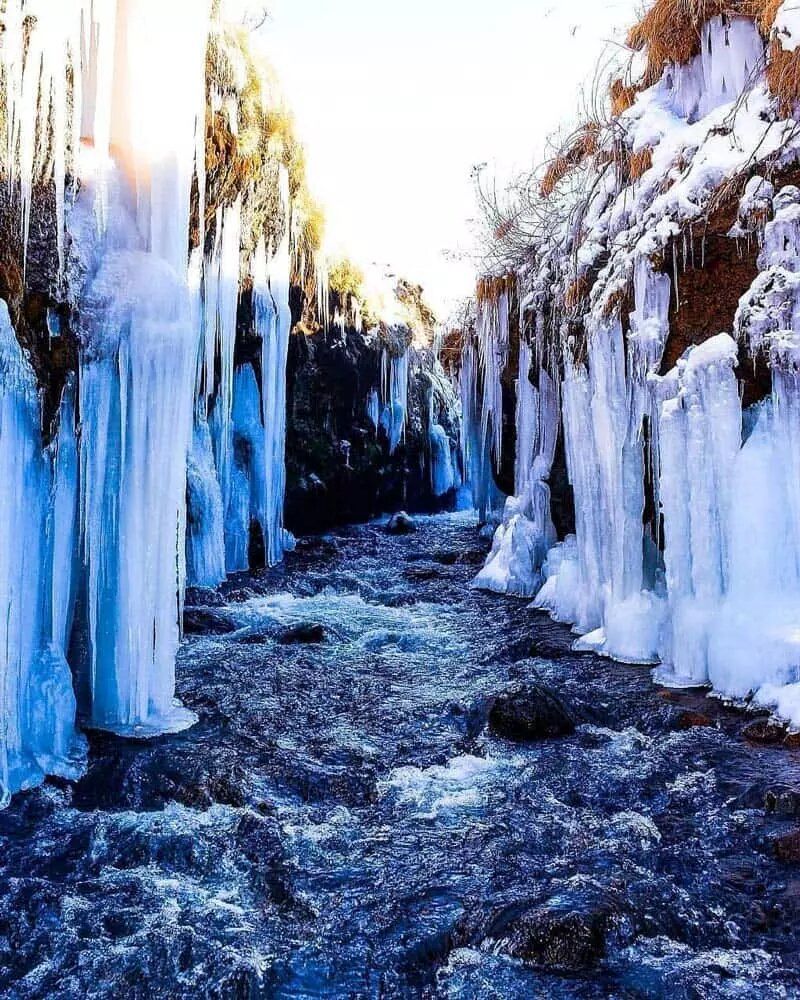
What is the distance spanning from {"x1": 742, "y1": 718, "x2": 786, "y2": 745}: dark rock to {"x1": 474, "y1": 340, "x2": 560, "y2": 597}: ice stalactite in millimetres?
6900

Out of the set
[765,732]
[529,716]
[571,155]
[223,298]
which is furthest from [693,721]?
[223,298]

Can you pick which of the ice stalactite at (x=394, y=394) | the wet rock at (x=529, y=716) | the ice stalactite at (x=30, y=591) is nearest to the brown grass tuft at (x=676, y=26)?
the wet rock at (x=529, y=716)

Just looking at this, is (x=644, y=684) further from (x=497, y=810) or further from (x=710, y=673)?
(x=497, y=810)

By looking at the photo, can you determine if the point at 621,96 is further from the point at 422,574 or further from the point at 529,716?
the point at 422,574

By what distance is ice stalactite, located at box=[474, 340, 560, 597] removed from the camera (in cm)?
1244

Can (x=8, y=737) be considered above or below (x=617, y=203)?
below

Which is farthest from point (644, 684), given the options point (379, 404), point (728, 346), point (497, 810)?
point (379, 404)

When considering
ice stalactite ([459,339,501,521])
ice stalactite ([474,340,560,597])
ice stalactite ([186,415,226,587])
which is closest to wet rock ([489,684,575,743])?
ice stalactite ([474,340,560,597])

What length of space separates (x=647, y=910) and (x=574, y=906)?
36 centimetres

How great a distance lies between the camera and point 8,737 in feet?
15.3

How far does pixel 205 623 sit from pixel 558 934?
24.5ft

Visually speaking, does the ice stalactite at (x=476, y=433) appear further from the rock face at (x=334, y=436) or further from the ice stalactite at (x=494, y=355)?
the rock face at (x=334, y=436)

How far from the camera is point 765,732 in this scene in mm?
5488

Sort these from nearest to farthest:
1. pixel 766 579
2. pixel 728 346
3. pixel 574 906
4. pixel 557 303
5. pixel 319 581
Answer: pixel 574 906, pixel 766 579, pixel 728 346, pixel 557 303, pixel 319 581
